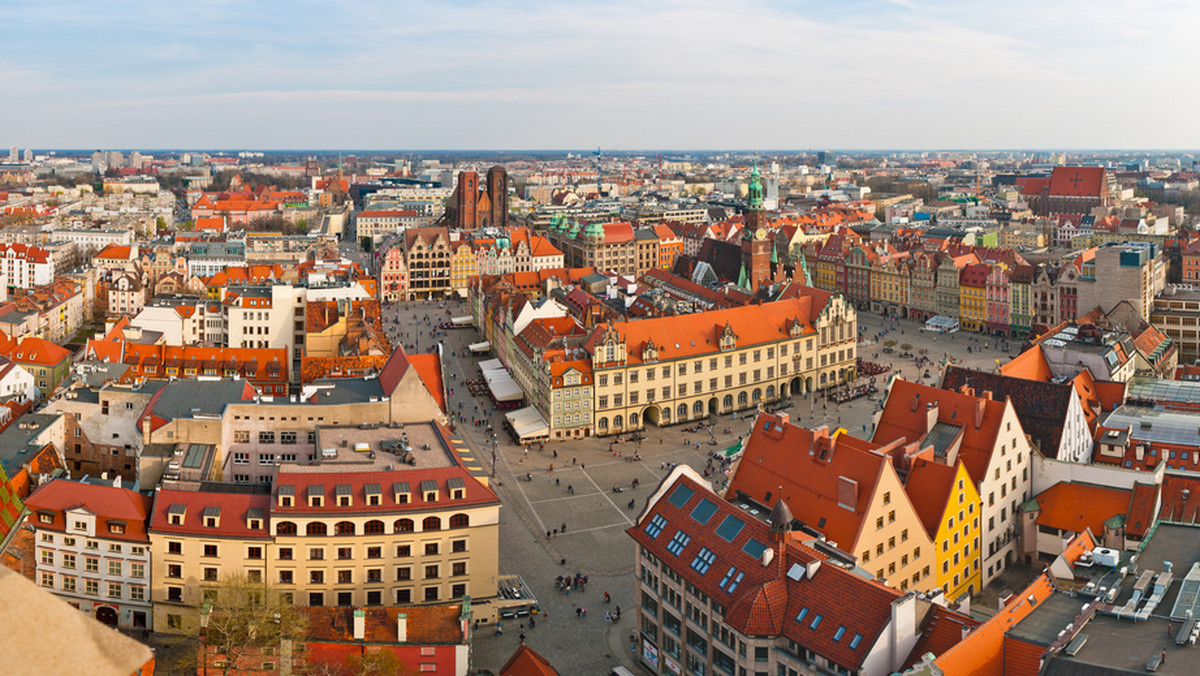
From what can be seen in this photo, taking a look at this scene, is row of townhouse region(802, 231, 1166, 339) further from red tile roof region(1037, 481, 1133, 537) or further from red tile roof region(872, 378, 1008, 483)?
red tile roof region(872, 378, 1008, 483)

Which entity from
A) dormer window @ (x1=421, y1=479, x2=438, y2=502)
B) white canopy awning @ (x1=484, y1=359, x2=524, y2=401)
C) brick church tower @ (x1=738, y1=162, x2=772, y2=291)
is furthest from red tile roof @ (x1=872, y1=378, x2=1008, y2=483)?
brick church tower @ (x1=738, y1=162, x2=772, y2=291)

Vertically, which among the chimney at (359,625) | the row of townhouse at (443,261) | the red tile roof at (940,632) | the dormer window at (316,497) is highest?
the row of townhouse at (443,261)

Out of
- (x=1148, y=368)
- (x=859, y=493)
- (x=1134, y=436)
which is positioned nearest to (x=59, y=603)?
(x=859, y=493)

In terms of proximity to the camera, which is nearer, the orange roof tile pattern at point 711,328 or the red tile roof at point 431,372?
the red tile roof at point 431,372

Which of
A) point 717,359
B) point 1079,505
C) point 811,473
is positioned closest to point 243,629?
point 811,473

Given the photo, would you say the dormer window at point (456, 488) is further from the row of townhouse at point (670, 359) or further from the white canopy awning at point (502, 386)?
the white canopy awning at point (502, 386)

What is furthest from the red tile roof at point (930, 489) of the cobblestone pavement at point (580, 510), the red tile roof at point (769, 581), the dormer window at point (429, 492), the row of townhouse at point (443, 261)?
the row of townhouse at point (443, 261)
